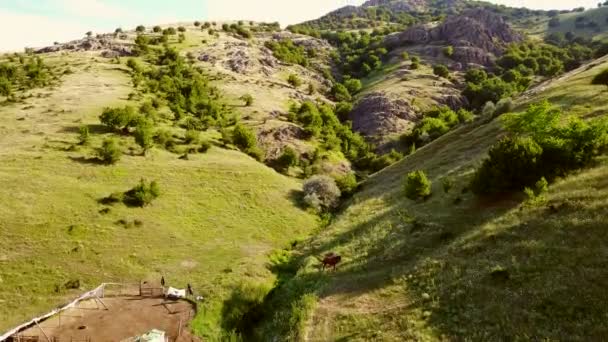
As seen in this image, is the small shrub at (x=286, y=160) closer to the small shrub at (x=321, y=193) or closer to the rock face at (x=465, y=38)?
the small shrub at (x=321, y=193)

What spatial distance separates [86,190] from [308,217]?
28202mm

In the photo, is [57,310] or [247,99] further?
[247,99]

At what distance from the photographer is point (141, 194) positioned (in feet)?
172

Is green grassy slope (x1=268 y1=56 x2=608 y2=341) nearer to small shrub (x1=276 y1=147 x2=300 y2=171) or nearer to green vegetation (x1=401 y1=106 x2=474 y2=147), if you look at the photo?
small shrub (x1=276 y1=147 x2=300 y2=171)

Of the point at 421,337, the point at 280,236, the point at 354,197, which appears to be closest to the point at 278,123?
the point at 354,197

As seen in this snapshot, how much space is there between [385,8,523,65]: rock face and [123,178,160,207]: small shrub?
471ft

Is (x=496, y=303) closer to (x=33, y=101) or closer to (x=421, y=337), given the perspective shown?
(x=421, y=337)

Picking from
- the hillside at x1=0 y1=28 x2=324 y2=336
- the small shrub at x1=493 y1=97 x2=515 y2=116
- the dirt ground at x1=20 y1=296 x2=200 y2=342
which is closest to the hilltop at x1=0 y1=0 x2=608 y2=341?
the hillside at x1=0 y1=28 x2=324 y2=336

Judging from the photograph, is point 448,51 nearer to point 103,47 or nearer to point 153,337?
point 103,47

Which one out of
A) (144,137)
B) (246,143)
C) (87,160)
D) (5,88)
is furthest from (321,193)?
(5,88)

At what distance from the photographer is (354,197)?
66.5m

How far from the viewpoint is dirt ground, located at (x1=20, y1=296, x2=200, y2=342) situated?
105ft

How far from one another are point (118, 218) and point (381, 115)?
84.4 m

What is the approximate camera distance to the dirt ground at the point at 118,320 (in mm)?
32062
